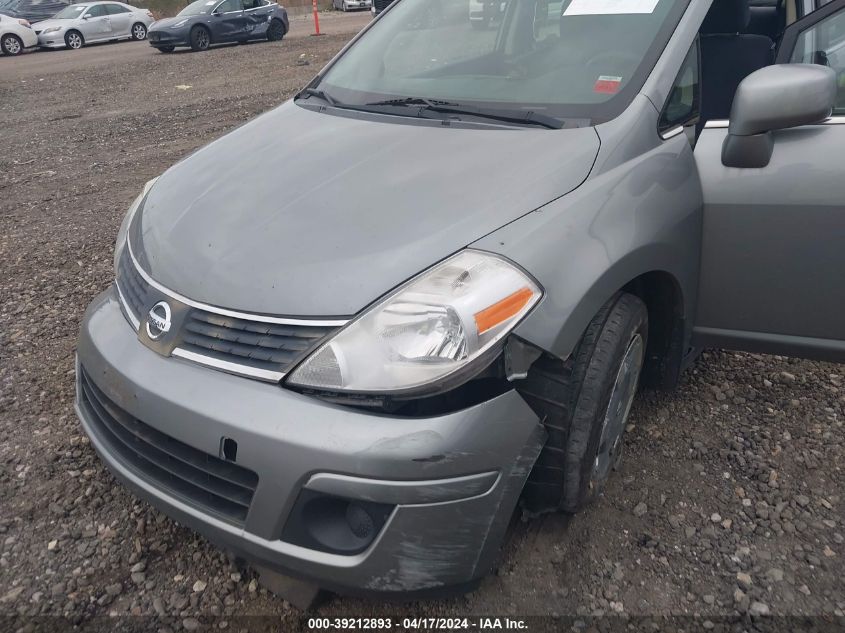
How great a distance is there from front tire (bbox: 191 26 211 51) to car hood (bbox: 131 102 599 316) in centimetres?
1578

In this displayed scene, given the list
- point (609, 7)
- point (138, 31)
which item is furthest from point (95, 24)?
point (609, 7)

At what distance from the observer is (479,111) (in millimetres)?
2445

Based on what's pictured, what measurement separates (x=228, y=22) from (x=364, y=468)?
17522mm

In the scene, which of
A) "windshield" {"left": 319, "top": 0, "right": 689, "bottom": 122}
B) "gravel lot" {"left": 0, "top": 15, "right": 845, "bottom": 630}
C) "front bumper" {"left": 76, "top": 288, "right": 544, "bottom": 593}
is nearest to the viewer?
"front bumper" {"left": 76, "top": 288, "right": 544, "bottom": 593}

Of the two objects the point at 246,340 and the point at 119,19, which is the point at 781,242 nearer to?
the point at 246,340

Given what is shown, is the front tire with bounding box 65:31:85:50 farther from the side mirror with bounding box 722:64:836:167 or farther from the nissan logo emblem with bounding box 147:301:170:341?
the side mirror with bounding box 722:64:836:167

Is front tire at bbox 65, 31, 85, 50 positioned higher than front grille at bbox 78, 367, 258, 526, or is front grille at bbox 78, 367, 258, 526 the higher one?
front grille at bbox 78, 367, 258, 526

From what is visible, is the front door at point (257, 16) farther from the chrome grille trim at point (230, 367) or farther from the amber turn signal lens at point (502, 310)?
the amber turn signal lens at point (502, 310)

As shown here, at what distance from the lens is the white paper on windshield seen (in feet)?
8.16

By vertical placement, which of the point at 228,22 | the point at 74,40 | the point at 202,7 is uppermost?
the point at 202,7

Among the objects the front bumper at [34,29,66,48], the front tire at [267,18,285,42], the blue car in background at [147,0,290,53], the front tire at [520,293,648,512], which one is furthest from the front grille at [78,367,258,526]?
the front bumper at [34,29,66,48]

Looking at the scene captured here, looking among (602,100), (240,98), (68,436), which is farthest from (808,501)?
(240,98)

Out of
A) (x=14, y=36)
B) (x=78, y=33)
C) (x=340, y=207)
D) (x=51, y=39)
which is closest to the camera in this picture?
(x=340, y=207)

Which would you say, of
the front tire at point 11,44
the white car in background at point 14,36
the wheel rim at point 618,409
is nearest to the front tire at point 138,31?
the white car in background at point 14,36
